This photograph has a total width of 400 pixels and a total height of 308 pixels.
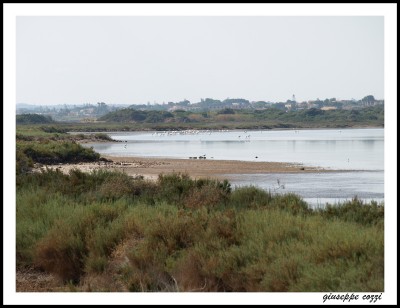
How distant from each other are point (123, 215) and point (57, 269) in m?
1.81

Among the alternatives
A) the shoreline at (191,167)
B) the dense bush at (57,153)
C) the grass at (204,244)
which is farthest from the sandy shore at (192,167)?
the grass at (204,244)

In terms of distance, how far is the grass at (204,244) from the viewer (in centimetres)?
1002

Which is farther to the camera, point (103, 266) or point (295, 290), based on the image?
point (103, 266)

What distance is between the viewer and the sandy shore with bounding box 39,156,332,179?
34531mm

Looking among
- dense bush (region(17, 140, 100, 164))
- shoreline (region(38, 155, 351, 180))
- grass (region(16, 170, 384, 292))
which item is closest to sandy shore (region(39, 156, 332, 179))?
shoreline (region(38, 155, 351, 180))

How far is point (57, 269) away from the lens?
1305 cm

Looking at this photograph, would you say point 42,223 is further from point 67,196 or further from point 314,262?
point 314,262

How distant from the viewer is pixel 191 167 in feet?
124

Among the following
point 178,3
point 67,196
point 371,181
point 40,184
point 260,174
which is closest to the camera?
point 178,3

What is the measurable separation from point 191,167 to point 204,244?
26.1m

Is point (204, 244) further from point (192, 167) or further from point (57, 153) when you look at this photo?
point (57, 153)

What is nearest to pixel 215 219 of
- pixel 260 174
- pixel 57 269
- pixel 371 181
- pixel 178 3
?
pixel 57 269

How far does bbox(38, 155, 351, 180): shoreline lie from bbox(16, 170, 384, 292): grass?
1687 centimetres

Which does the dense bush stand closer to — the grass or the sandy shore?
the sandy shore
